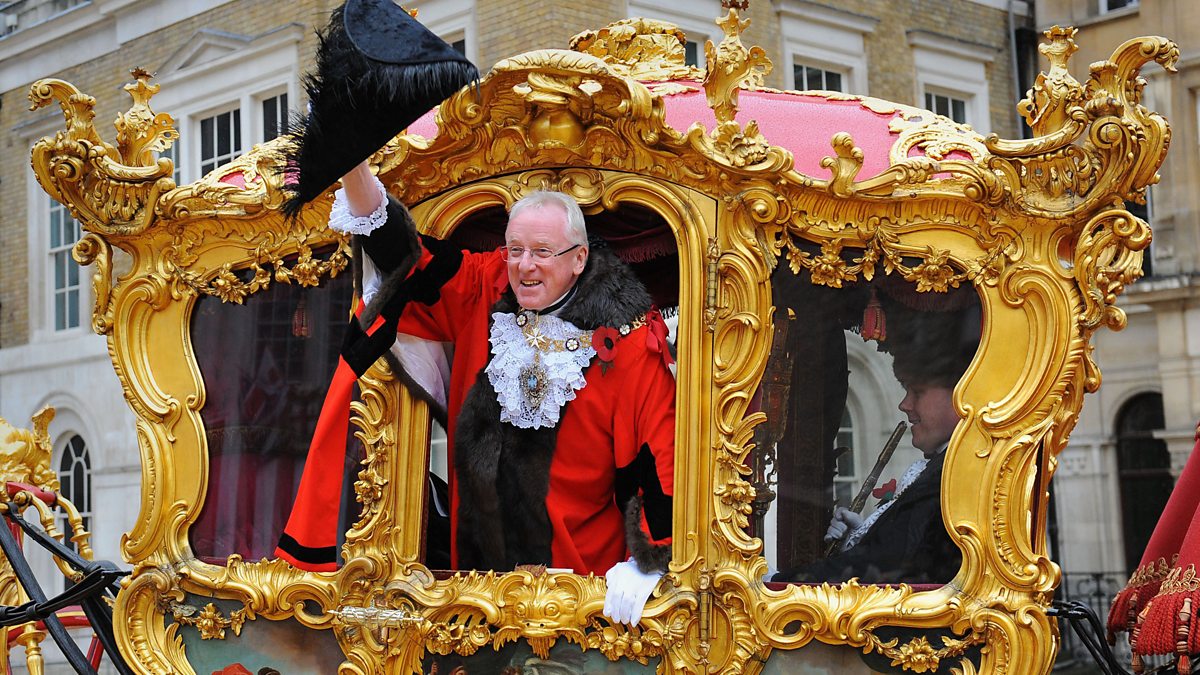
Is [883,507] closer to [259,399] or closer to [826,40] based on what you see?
[259,399]

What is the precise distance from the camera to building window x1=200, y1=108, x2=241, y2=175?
41.0 ft

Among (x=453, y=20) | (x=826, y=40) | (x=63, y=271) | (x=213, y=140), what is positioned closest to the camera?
(x=453, y=20)

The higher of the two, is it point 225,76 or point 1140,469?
point 225,76

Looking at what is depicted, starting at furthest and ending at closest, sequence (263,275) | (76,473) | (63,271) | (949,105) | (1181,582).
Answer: (63,271)
(76,473)
(949,105)
(263,275)
(1181,582)

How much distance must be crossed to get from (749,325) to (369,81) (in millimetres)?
1102

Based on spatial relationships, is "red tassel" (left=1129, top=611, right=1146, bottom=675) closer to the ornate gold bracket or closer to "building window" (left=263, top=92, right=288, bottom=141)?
the ornate gold bracket

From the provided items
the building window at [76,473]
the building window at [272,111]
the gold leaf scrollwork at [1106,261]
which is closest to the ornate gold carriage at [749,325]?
the gold leaf scrollwork at [1106,261]

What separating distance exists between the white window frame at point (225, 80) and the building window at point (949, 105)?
563 centimetres

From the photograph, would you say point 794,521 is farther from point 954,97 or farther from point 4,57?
point 4,57

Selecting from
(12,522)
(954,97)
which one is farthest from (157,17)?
(12,522)

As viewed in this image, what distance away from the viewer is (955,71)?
13703mm

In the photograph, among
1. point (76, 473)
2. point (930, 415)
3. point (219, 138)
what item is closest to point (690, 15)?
point (219, 138)

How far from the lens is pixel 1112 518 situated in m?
13.6

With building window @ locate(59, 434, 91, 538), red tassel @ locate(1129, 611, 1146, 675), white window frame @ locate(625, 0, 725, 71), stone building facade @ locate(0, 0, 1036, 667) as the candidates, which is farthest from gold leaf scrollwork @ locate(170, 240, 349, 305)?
building window @ locate(59, 434, 91, 538)
